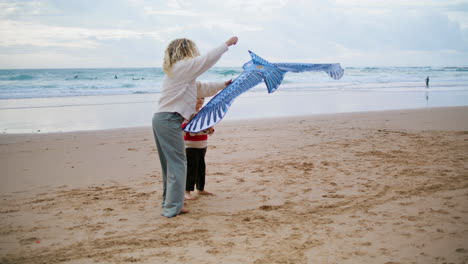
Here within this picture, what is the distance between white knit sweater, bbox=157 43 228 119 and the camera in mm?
4148

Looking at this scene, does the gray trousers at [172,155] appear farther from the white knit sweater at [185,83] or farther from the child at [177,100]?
the white knit sweater at [185,83]


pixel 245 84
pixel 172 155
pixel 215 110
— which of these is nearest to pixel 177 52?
pixel 215 110

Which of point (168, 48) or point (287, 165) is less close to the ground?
point (168, 48)

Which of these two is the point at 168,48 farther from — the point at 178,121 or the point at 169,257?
the point at 169,257

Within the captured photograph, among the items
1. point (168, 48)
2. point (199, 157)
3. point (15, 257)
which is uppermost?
point (168, 48)

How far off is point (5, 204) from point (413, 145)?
7044mm

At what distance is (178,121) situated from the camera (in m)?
4.32

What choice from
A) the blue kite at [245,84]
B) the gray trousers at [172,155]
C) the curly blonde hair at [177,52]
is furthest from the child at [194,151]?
the curly blonde hair at [177,52]

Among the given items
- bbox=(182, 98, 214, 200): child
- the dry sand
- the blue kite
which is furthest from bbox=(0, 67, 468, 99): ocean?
the blue kite

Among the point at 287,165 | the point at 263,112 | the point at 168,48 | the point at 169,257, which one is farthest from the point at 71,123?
the point at 169,257

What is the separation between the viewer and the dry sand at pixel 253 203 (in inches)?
138

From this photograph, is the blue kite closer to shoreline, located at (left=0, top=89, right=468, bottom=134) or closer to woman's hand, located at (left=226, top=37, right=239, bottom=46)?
woman's hand, located at (left=226, top=37, right=239, bottom=46)

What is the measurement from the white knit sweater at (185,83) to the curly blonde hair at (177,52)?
59 millimetres

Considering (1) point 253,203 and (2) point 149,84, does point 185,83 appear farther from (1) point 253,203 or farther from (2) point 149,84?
(2) point 149,84
